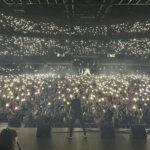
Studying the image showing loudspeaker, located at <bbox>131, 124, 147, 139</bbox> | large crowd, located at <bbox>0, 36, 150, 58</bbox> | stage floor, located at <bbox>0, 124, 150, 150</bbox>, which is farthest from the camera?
large crowd, located at <bbox>0, 36, 150, 58</bbox>

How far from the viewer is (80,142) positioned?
23.4ft

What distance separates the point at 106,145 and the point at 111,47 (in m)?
30.6

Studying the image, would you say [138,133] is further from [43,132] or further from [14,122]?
[14,122]

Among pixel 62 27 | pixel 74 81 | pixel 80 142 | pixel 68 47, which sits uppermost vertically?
pixel 68 47

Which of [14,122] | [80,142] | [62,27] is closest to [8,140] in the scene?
[80,142]

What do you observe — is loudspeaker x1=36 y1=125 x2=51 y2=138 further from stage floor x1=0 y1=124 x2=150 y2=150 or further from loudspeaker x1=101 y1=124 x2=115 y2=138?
loudspeaker x1=101 y1=124 x2=115 y2=138

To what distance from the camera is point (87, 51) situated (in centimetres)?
3947

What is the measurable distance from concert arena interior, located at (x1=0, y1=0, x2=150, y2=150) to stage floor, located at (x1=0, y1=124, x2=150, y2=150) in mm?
36

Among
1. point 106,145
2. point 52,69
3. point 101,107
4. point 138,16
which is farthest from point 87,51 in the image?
→ point 106,145

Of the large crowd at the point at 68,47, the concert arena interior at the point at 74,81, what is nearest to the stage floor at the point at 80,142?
the concert arena interior at the point at 74,81

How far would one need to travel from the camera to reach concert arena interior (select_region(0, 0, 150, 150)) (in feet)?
22.1

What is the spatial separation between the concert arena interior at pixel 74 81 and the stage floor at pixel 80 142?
36mm

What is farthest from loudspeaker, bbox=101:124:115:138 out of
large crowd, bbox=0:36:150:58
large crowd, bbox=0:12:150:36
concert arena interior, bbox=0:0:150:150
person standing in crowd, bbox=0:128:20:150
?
large crowd, bbox=0:36:150:58

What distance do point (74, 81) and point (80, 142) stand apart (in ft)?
42.3
